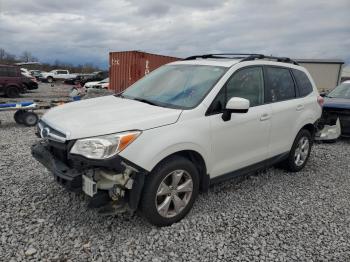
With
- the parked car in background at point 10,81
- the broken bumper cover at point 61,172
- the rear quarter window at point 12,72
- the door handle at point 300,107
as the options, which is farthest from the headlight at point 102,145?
the rear quarter window at point 12,72

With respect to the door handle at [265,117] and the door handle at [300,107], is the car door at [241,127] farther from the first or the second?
the door handle at [300,107]

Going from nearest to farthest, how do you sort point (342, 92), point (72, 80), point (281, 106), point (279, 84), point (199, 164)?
point (199, 164) → point (281, 106) → point (279, 84) → point (342, 92) → point (72, 80)

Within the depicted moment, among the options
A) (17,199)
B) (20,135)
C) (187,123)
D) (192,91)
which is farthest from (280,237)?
(20,135)

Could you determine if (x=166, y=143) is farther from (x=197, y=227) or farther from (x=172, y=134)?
(x=197, y=227)

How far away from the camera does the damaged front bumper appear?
2854 millimetres

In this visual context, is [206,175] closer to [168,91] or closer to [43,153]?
[168,91]

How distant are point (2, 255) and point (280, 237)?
9.02 feet

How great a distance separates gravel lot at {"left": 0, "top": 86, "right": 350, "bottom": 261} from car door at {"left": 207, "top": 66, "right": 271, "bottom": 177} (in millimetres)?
544

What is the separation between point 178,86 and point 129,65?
529 inches

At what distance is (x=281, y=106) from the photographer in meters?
4.47

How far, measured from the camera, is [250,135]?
395cm

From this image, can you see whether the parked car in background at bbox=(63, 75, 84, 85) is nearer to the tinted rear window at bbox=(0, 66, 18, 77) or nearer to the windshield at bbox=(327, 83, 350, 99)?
the tinted rear window at bbox=(0, 66, 18, 77)

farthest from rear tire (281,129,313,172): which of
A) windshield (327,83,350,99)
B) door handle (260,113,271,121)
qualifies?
windshield (327,83,350,99)

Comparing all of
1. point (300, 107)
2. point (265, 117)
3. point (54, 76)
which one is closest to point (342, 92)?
point (300, 107)
